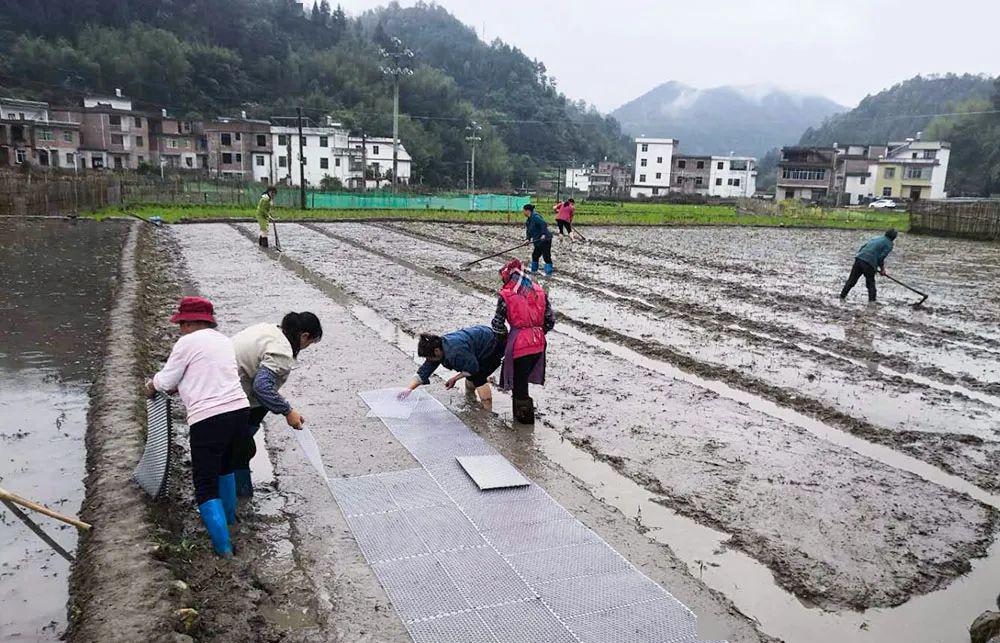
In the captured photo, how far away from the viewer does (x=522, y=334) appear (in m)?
5.91

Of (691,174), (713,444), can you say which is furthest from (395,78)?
(713,444)

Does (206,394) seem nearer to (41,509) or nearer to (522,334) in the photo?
(41,509)

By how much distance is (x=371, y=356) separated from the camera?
26.2 feet

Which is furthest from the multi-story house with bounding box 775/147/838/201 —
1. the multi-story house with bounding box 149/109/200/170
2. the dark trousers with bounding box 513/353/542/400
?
the dark trousers with bounding box 513/353/542/400

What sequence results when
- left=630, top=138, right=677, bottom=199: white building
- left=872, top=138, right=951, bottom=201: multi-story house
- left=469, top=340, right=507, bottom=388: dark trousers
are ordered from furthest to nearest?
1. left=630, top=138, right=677, bottom=199: white building
2. left=872, top=138, right=951, bottom=201: multi-story house
3. left=469, top=340, right=507, bottom=388: dark trousers

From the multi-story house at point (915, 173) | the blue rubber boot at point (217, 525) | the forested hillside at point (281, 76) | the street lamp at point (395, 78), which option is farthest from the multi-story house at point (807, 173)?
the blue rubber boot at point (217, 525)

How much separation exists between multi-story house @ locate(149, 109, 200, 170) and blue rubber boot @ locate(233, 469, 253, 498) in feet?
195

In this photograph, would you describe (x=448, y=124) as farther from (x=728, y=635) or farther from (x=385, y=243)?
(x=728, y=635)

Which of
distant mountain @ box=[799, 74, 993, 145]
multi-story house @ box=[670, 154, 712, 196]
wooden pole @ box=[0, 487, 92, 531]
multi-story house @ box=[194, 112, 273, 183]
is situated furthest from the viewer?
distant mountain @ box=[799, 74, 993, 145]

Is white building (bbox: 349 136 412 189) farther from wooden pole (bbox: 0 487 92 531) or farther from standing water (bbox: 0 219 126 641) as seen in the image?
wooden pole (bbox: 0 487 92 531)

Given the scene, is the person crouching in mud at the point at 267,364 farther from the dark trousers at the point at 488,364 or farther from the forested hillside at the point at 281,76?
the forested hillside at the point at 281,76

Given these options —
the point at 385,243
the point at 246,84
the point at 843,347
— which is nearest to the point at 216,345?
the point at 843,347

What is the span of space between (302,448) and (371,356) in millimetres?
2713

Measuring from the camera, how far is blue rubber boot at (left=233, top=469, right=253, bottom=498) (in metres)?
4.39
